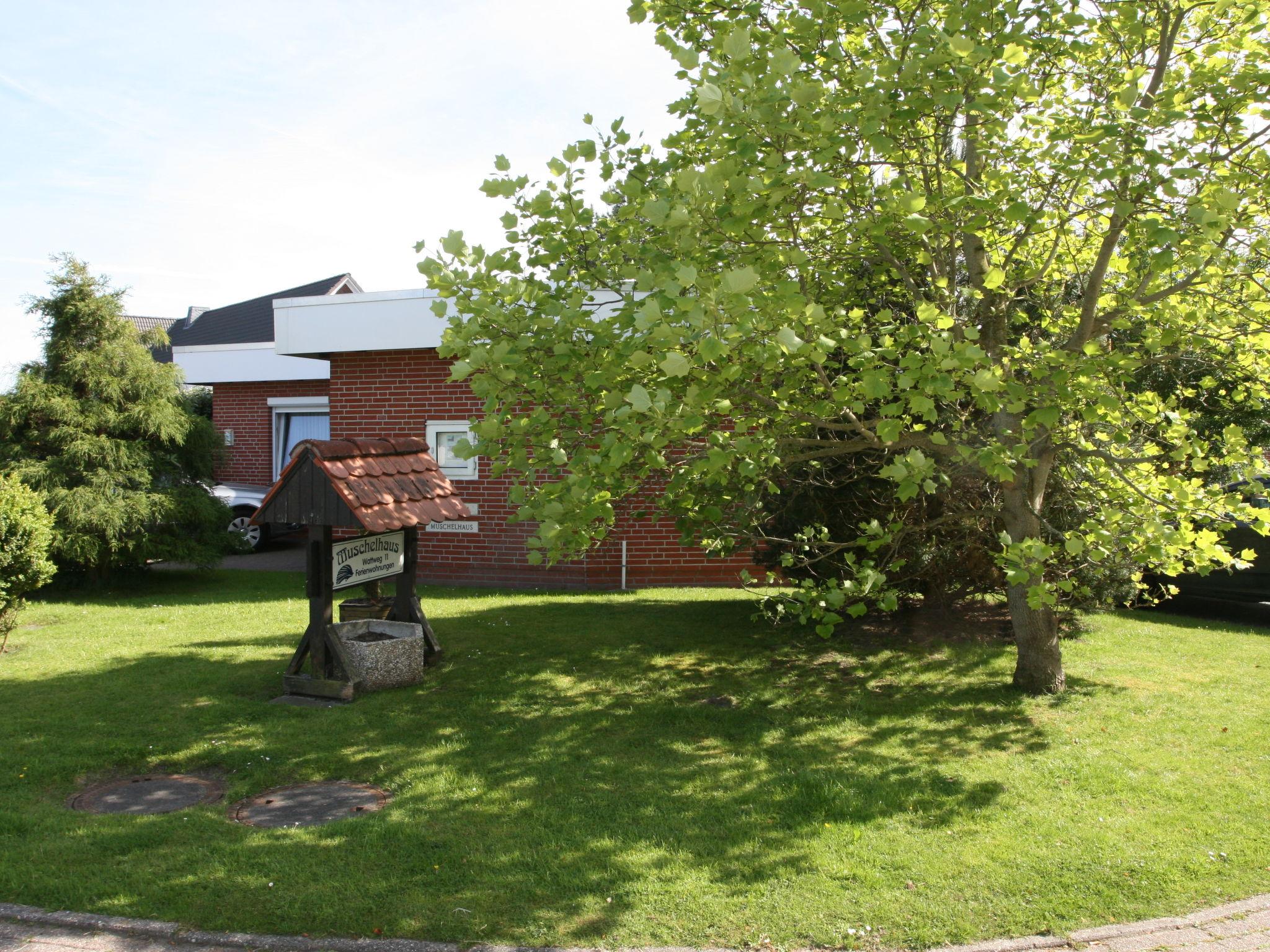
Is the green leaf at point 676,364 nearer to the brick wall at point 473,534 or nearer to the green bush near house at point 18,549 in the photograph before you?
the green bush near house at point 18,549

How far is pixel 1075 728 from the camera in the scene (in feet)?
22.2

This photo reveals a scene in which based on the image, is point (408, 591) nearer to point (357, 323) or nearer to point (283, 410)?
point (357, 323)

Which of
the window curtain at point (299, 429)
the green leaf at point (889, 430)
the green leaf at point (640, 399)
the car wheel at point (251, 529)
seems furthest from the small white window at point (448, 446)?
the green leaf at point (640, 399)

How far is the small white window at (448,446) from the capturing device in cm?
1366

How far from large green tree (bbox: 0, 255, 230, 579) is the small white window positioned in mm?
3052

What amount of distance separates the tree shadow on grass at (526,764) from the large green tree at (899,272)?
114 cm

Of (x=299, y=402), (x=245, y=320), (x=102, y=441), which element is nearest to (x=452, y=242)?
(x=102, y=441)

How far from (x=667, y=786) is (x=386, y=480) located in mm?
3693

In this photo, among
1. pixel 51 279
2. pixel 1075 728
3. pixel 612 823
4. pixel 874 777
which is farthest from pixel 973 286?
pixel 51 279

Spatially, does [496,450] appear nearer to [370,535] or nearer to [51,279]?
[370,535]

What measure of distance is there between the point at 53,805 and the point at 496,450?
3.07 meters

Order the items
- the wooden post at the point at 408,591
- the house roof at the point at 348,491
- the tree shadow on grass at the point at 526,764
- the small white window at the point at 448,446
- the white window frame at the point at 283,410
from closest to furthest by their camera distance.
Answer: the tree shadow on grass at the point at 526,764, the house roof at the point at 348,491, the wooden post at the point at 408,591, the small white window at the point at 448,446, the white window frame at the point at 283,410

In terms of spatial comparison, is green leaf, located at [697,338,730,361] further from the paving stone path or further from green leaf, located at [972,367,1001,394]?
the paving stone path

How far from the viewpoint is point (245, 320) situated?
27953 millimetres
